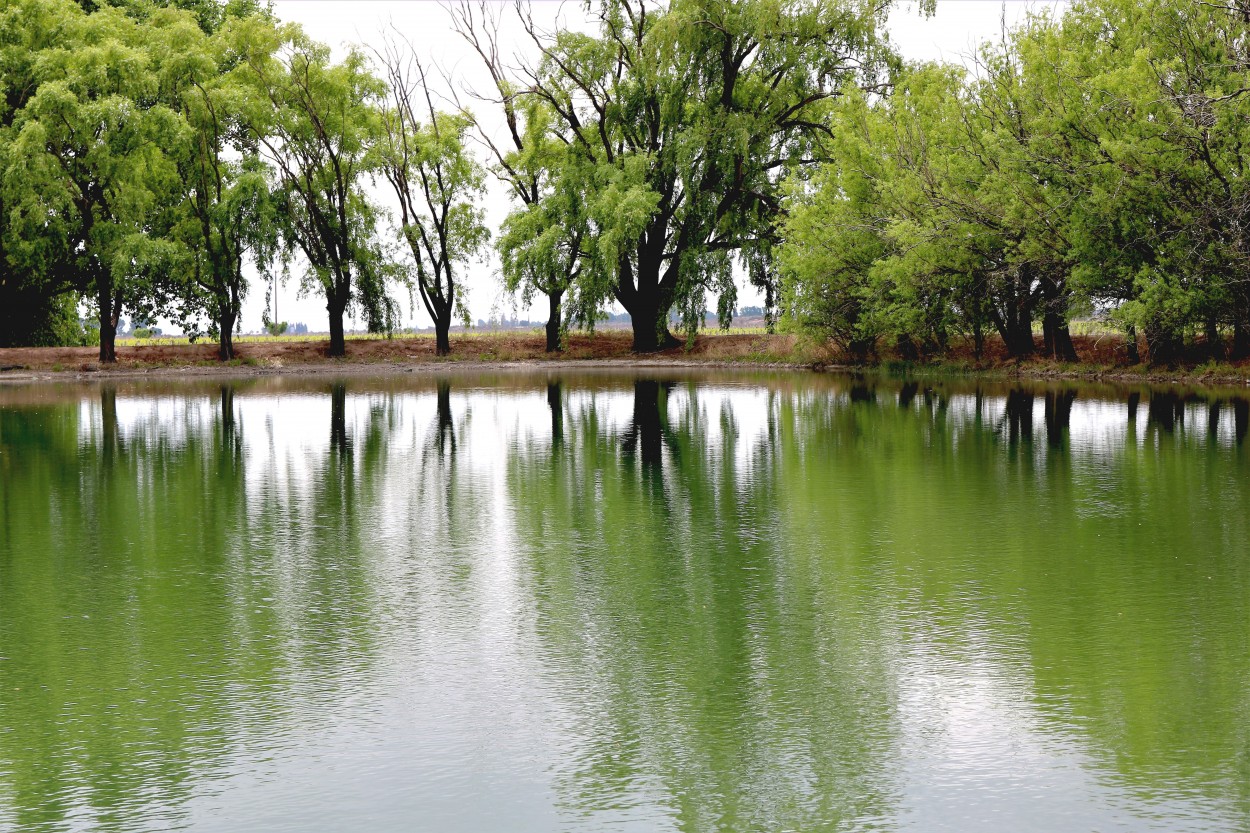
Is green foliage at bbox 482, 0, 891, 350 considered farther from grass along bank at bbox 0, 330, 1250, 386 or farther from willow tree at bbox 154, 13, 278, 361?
willow tree at bbox 154, 13, 278, 361

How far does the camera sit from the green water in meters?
5.81

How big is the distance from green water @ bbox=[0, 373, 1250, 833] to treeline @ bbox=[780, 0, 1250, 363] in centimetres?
1689

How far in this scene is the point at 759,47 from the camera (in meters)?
55.7

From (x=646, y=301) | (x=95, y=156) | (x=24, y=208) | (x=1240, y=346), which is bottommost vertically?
(x=1240, y=346)

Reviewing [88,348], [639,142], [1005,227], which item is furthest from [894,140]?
[88,348]

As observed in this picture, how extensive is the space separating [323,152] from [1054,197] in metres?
36.9

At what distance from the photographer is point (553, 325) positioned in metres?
64.9

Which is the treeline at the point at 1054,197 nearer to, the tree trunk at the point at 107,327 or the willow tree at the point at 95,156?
the willow tree at the point at 95,156

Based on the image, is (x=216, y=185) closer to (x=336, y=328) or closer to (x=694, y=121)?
(x=336, y=328)

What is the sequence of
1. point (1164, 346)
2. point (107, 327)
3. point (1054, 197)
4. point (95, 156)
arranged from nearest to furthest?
point (1054, 197), point (1164, 346), point (95, 156), point (107, 327)

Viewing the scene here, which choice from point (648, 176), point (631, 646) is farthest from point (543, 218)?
point (631, 646)

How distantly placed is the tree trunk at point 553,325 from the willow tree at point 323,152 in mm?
7247

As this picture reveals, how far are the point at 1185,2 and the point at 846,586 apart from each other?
30370 mm

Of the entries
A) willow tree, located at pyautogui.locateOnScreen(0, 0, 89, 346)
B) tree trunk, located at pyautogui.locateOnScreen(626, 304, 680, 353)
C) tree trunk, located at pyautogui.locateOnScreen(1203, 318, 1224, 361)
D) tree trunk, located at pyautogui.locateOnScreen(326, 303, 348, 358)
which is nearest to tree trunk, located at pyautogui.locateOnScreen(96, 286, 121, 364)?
willow tree, located at pyautogui.locateOnScreen(0, 0, 89, 346)
